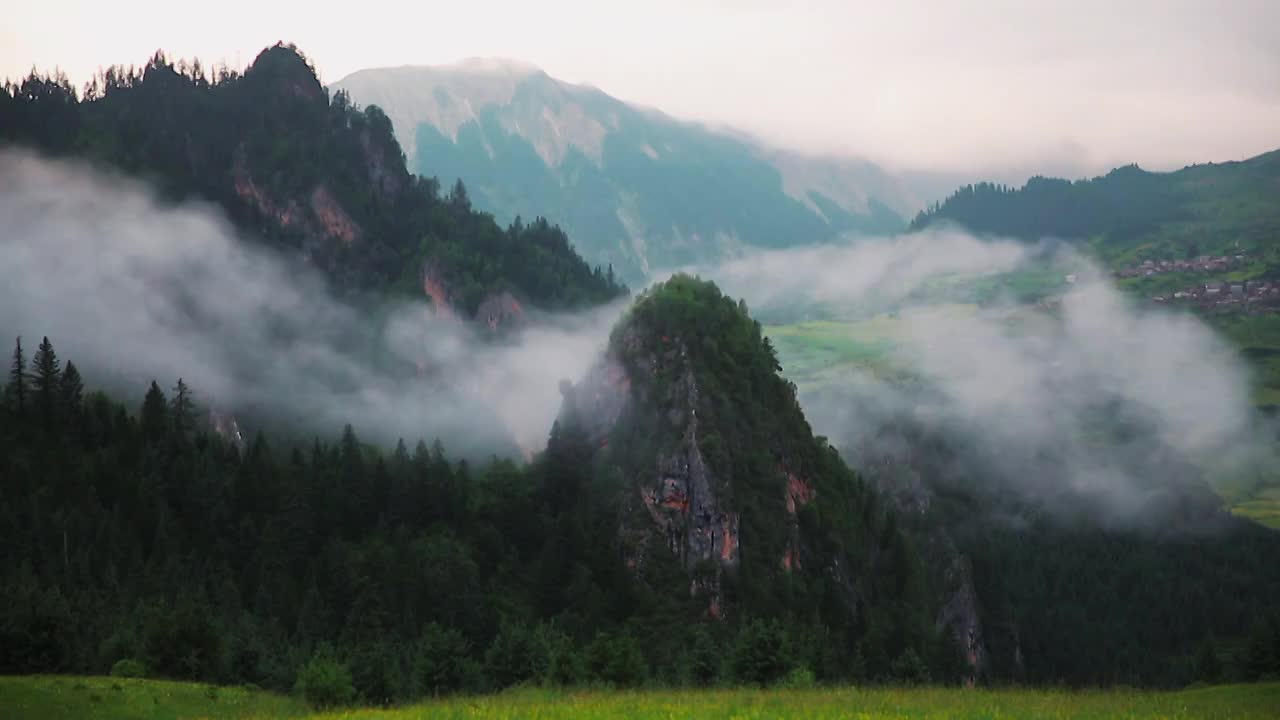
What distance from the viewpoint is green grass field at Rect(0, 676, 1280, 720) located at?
38.2m

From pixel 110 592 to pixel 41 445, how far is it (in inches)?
1450

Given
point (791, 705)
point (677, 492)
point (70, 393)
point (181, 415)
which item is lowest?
point (791, 705)

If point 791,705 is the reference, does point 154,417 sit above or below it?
above

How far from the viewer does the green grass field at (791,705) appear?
38250 mm

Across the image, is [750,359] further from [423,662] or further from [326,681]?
[326,681]

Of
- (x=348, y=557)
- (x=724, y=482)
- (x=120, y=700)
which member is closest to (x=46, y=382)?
(x=348, y=557)

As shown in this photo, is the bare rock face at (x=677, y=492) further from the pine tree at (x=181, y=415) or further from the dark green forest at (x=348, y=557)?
the pine tree at (x=181, y=415)

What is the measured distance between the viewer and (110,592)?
4724 inches

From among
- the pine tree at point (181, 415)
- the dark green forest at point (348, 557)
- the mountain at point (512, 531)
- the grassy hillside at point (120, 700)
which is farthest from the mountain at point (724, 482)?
the grassy hillside at point (120, 700)

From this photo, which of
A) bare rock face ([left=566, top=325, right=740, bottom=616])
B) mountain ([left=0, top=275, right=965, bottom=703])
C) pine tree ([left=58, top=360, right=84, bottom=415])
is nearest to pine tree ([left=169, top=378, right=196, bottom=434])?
mountain ([left=0, top=275, right=965, bottom=703])

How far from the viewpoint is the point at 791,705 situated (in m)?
41.0

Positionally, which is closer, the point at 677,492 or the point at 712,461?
the point at 677,492

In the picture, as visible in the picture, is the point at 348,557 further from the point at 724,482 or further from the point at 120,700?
the point at 120,700

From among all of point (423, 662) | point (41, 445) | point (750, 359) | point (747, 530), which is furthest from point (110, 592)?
point (750, 359)
